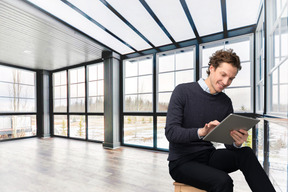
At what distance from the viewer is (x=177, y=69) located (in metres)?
4.20

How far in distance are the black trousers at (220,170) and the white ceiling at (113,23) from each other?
2321mm

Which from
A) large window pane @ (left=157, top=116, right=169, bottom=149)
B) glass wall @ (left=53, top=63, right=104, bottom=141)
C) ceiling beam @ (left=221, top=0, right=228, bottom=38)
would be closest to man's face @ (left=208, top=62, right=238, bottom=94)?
ceiling beam @ (left=221, top=0, right=228, bottom=38)

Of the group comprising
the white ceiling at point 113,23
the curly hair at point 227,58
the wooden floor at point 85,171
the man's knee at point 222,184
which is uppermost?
the white ceiling at point 113,23

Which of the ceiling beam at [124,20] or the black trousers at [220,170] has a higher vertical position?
the ceiling beam at [124,20]

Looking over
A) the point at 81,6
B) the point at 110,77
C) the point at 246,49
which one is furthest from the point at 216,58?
the point at 110,77

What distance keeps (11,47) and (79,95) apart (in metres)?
2.43

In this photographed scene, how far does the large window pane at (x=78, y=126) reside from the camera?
5.90 metres

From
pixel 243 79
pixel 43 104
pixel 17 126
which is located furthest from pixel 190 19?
pixel 17 126

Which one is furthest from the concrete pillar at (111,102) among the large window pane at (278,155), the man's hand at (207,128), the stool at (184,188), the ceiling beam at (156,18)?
the man's hand at (207,128)

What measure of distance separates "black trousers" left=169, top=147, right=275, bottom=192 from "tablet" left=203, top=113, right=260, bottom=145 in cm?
13

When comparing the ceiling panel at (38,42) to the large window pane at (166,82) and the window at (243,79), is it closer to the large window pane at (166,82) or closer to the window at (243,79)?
the large window pane at (166,82)

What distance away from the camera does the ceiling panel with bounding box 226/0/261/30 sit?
99.0 inches

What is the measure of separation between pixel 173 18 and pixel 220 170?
8.85 feet

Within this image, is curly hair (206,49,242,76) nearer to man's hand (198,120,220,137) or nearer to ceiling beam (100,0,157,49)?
man's hand (198,120,220,137)
